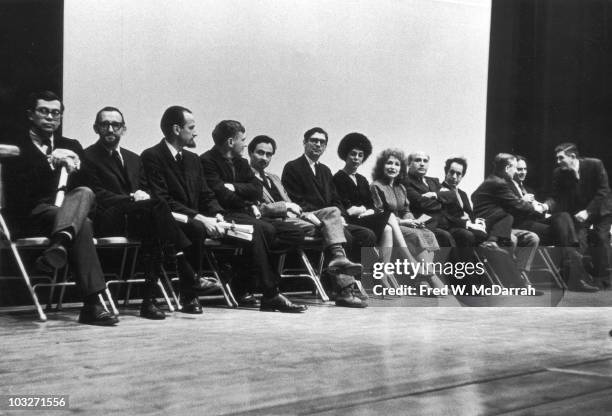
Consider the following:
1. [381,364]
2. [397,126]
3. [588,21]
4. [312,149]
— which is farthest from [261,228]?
[588,21]

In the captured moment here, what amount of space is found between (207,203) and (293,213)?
805mm

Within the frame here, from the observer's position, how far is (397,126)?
750 centimetres

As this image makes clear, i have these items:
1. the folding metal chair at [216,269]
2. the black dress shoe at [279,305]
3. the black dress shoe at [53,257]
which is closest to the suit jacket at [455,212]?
the folding metal chair at [216,269]

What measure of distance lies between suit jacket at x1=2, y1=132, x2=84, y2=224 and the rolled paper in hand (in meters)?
0.02

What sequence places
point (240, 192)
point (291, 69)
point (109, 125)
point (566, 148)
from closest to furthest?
point (109, 125) < point (240, 192) < point (291, 69) < point (566, 148)

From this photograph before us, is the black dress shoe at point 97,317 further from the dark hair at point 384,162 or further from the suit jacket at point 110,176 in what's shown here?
the dark hair at point 384,162

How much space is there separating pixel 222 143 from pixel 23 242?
1.78 meters

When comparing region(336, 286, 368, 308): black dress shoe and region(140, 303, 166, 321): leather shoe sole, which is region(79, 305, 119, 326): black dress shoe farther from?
region(336, 286, 368, 308): black dress shoe

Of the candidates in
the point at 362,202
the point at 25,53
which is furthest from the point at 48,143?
the point at 362,202

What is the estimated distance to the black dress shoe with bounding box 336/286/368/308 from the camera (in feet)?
18.1

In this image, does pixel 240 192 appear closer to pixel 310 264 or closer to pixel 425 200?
pixel 310 264

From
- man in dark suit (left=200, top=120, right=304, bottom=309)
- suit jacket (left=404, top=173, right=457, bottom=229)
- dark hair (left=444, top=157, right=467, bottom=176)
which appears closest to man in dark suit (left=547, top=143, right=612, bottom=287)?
dark hair (left=444, top=157, right=467, bottom=176)

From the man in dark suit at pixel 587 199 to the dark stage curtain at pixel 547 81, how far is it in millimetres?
145

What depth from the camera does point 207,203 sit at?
17.4 feet
